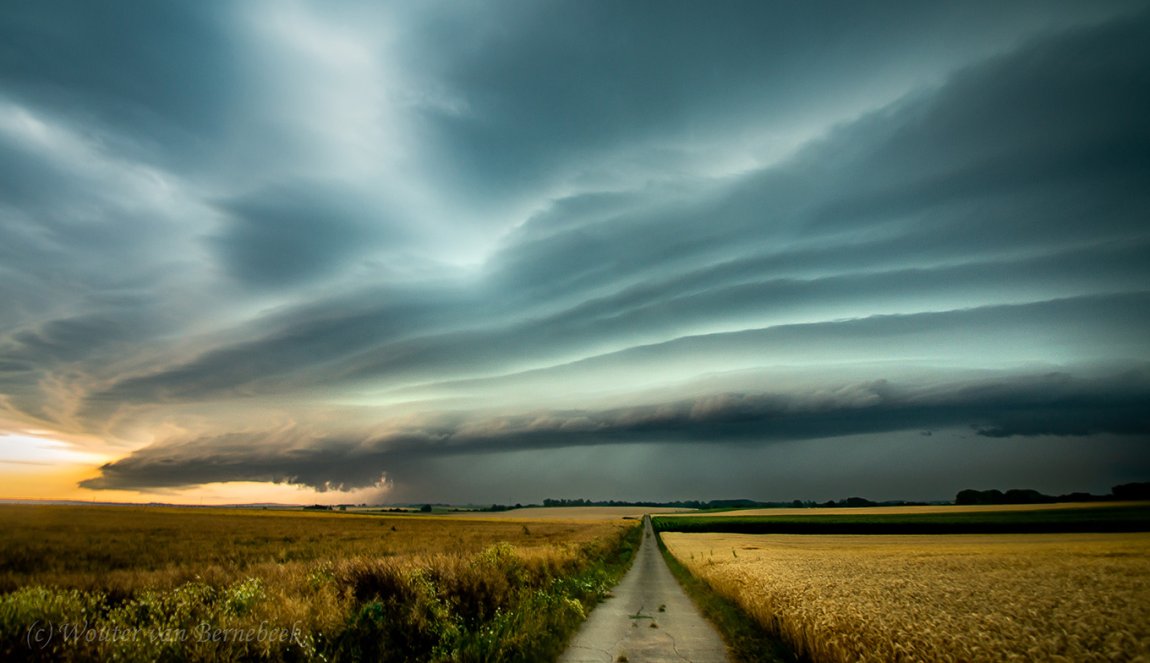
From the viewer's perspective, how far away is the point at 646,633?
1455 cm

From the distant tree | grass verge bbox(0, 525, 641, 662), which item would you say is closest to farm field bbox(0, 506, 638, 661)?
grass verge bbox(0, 525, 641, 662)

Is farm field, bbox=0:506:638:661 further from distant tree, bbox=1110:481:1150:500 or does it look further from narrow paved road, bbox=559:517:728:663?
distant tree, bbox=1110:481:1150:500

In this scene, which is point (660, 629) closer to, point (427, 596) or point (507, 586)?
point (507, 586)

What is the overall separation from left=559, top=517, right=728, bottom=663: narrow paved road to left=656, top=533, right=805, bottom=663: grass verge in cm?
37

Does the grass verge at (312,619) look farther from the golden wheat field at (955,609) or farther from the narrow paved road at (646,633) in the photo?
the golden wheat field at (955,609)

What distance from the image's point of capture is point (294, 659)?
9.38 m

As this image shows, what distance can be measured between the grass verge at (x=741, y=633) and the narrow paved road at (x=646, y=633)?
369mm

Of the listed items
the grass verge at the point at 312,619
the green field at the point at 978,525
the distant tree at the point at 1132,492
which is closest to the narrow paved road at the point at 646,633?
the grass verge at the point at 312,619

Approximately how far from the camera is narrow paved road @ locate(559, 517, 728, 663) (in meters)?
12.1

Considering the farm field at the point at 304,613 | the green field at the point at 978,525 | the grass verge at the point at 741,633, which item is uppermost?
the farm field at the point at 304,613

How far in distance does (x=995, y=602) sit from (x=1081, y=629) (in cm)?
422

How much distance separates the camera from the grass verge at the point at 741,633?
12.6 meters

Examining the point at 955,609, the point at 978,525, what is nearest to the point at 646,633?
the point at 955,609

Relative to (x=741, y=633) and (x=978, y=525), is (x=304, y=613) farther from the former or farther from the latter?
(x=978, y=525)
